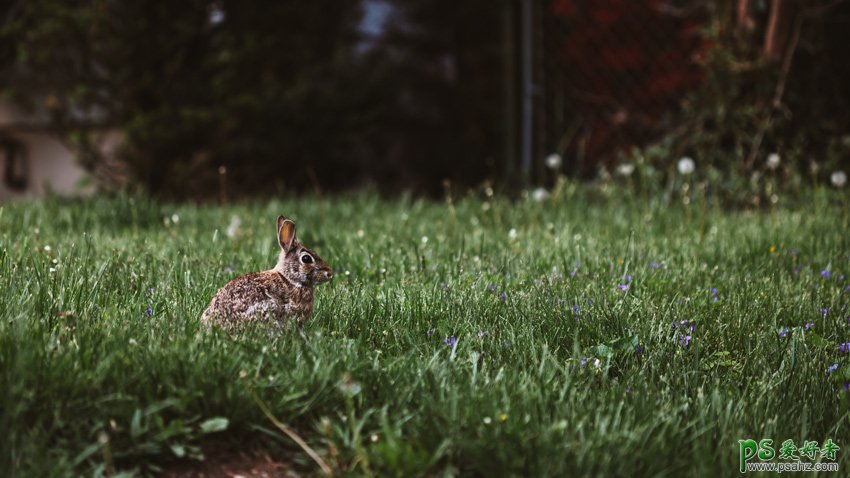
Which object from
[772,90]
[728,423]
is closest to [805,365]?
[728,423]

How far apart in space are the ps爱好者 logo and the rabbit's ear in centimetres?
145

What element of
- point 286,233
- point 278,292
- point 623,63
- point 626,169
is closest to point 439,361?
point 278,292

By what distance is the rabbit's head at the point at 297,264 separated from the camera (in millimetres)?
2695

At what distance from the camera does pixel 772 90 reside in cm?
677

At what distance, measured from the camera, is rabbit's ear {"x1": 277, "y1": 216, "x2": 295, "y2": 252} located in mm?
2686

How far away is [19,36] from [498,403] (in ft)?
23.2

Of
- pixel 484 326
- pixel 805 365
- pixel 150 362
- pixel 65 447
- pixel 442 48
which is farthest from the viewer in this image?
pixel 442 48

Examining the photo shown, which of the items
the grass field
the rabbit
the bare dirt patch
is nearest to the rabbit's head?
the rabbit

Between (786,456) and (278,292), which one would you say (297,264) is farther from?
(786,456)

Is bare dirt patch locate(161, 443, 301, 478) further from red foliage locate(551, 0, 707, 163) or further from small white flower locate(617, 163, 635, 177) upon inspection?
red foliage locate(551, 0, 707, 163)

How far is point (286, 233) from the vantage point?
2711 millimetres

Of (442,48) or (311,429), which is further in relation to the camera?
(442,48)

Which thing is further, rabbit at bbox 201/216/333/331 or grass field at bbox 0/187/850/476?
rabbit at bbox 201/216/333/331

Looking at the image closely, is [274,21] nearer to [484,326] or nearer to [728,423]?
[484,326]
